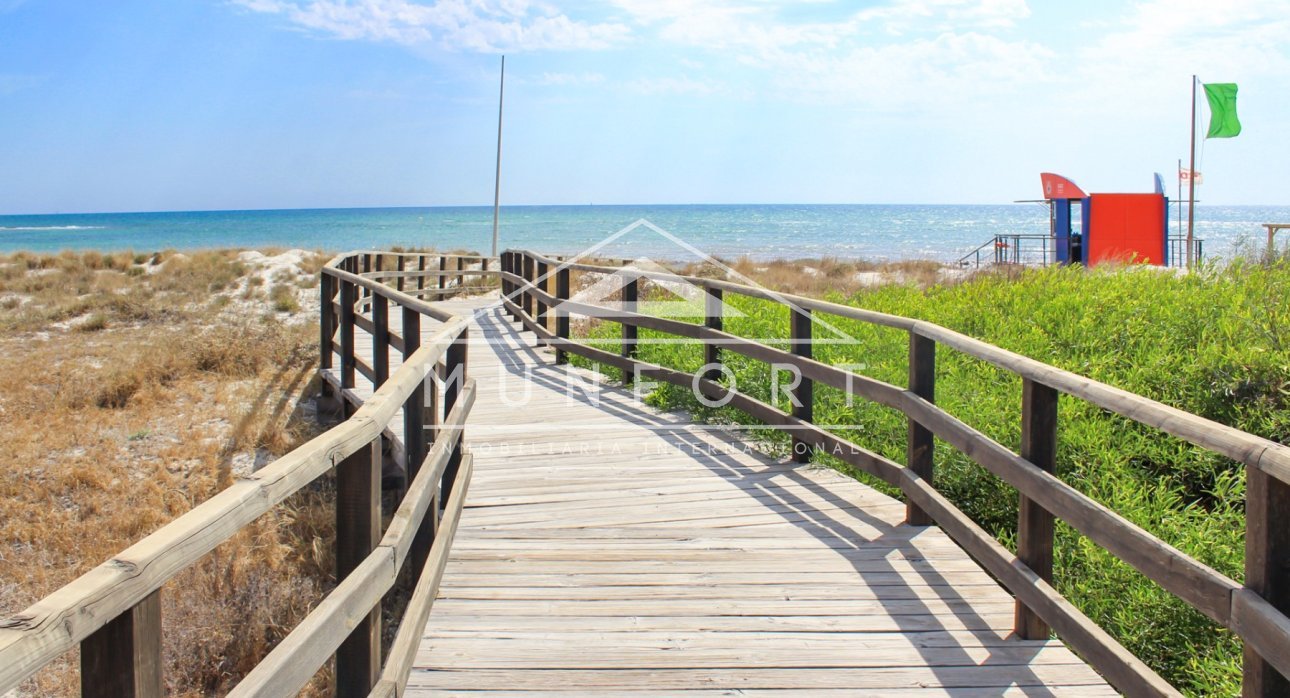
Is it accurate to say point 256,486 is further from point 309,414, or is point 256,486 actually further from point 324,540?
point 309,414

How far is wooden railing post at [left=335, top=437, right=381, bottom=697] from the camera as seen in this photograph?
8.97 feet

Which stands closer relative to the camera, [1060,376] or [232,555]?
[1060,376]

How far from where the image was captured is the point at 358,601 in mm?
2570

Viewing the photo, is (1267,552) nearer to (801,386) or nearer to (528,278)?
(801,386)

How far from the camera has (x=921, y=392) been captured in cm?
462

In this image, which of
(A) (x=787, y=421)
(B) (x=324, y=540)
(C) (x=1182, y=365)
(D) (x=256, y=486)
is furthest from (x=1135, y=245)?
(D) (x=256, y=486)

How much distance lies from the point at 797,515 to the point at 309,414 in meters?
6.68

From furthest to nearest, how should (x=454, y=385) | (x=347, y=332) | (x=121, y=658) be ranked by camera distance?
(x=347, y=332)
(x=454, y=385)
(x=121, y=658)

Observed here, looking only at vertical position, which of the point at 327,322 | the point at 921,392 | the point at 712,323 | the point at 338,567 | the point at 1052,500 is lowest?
the point at 338,567

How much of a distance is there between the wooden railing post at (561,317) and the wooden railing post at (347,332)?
7.48ft

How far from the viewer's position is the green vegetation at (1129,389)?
4.04 meters

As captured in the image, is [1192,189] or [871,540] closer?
[871,540]

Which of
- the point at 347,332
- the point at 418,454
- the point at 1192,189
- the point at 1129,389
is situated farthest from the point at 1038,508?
the point at 1192,189

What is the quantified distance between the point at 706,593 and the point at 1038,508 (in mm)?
1302
